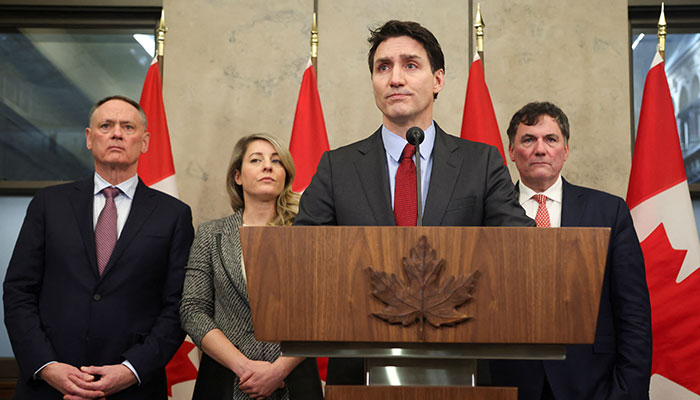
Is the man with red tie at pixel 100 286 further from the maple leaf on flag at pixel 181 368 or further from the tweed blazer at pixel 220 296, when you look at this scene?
the maple leaf on flag at pixel 181 368

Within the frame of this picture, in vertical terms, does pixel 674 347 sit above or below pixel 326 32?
below

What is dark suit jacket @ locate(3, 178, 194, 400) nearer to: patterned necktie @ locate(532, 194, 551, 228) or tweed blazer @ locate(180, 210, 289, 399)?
tweed blazer @ locate(180, 210, 289, 399)

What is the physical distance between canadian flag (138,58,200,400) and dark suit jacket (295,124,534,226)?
1898 millimetres

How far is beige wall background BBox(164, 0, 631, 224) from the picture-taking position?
13.1ft

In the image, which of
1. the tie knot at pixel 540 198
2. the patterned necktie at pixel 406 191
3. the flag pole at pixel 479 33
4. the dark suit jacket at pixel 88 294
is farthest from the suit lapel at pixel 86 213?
the flag pole at pixel 479 33

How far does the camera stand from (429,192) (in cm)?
174

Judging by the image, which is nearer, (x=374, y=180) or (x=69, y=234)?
(x=374, y=180)

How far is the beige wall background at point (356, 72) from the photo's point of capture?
3.99m

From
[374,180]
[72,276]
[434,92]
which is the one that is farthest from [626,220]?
[72,276]

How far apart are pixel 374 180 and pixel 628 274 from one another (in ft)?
3.87

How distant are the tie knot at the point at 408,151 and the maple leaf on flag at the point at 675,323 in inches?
71.6

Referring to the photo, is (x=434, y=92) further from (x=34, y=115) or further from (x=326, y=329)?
(x=34, y=115)

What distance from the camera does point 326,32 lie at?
411 centimetres

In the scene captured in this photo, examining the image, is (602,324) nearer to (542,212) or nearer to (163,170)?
(542,212)
